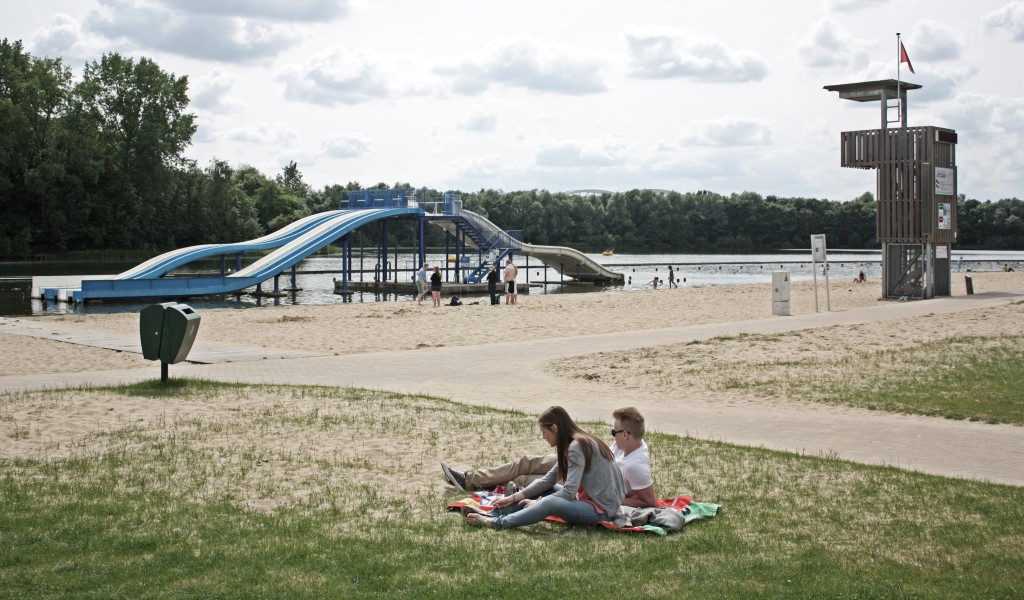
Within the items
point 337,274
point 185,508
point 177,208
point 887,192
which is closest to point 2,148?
point 177,208

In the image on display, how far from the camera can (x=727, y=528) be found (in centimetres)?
688

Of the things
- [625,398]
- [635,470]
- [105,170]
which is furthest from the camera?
[105,170]

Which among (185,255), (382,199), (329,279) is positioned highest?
(382,199)

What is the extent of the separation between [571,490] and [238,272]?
40204 mm

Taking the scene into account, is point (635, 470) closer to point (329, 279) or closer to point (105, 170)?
point (329, 279)

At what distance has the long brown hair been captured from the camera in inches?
277

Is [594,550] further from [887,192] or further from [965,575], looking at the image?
[887,192]

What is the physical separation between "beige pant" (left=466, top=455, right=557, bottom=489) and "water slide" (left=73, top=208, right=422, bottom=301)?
34418mm

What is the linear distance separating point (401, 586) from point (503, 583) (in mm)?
591

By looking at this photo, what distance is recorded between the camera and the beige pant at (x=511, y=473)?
779 cm

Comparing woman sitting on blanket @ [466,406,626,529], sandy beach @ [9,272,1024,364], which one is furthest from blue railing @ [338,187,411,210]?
woman sitting on blanket @ [466,406,626,529]

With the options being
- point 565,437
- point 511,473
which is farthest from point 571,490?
point 511,473

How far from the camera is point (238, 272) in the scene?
4497cm

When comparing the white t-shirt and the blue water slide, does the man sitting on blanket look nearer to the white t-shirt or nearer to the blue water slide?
the white t-shirt
